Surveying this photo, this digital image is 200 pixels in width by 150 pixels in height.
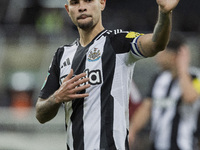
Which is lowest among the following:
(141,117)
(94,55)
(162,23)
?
(141,117)

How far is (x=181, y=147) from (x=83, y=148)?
9.75ft

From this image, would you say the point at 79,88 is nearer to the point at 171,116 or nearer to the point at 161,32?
the point at 161,32

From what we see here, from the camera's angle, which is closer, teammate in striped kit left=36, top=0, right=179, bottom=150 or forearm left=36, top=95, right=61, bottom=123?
teammate in striped kit left=36, top=0, right=179, bottom=150

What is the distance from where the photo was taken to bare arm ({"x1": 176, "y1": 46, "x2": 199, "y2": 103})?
5.79m

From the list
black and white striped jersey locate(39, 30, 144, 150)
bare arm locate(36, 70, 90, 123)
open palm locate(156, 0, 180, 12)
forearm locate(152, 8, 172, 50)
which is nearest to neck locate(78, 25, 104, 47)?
black and white striped jersey locate(39, 30, 144, 150)

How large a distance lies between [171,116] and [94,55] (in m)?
2.94

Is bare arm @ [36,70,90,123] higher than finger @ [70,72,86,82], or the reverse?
finger @ [70,72,86,82]

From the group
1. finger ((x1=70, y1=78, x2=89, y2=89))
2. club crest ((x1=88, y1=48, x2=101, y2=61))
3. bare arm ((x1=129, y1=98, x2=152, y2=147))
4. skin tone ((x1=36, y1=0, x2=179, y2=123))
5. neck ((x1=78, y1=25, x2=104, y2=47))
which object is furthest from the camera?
bare arm ((x1=129, y1=98, x2=152, y2=147))

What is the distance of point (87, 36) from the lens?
3521 millimetres

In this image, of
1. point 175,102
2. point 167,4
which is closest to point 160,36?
point 167,4

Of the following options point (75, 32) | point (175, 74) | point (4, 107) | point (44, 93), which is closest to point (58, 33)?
point (75, 32)

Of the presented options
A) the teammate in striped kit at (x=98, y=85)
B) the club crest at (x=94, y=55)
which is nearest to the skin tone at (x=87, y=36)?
the teammate in striped kit at (x=98, y=85)

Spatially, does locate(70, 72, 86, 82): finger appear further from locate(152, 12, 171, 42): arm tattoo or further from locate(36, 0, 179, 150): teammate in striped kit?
locate(152, 12, 171, 42): arm tattoo

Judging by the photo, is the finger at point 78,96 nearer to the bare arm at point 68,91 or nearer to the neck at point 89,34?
the bare arm at point 68,91
